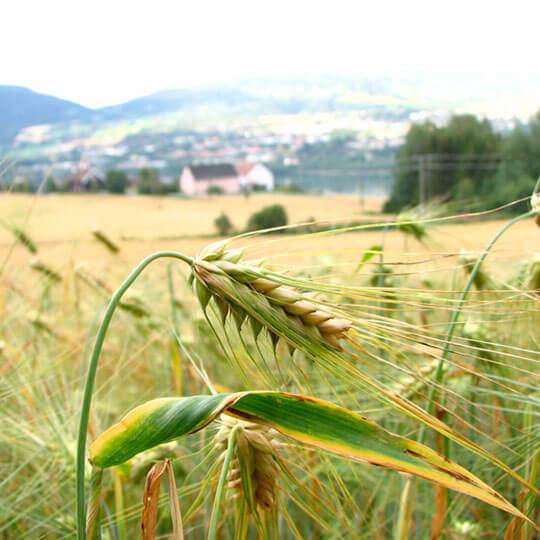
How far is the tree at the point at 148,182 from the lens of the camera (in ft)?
12.7

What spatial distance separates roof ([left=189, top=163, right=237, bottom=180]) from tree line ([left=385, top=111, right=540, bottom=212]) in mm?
1217

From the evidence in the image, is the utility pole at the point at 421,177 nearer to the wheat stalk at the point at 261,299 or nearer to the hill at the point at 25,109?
the hill at the point at 25,109

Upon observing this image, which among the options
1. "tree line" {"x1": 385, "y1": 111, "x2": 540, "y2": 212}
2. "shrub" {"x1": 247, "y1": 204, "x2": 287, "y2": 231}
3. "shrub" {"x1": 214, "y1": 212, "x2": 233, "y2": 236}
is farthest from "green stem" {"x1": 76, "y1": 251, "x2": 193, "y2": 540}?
"tree line" {"x1": 385, "y1": 111, "x2": 540, "y2": 212}

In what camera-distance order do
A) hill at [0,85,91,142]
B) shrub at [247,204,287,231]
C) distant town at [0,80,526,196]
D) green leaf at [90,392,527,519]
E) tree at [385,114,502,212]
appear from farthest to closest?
tree at [385,114,502,212], distant town at [0,80,526,196], shrub at [247,204,287,231], hill at [0,85,91,142], green leaf at [90,392,527,519]

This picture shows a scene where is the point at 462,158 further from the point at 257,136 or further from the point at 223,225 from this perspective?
the point at 223,225

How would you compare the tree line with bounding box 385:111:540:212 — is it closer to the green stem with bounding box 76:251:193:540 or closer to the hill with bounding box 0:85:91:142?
the hill with bounding box 0:85:91:142

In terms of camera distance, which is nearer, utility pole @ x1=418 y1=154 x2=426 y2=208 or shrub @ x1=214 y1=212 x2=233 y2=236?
shrub @ x1=214 y1=212 x2=233 y2=236

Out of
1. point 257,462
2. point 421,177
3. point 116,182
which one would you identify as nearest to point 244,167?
point 116,182

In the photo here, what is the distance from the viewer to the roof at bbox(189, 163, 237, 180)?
13.7ft

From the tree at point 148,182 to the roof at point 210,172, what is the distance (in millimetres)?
309

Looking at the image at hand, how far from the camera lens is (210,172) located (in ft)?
13.8

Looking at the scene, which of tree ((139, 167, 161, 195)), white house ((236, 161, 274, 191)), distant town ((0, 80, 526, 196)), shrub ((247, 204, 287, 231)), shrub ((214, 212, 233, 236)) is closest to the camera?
shrub ((247, 204, 287, 231))

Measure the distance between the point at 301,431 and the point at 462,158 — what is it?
4.18m

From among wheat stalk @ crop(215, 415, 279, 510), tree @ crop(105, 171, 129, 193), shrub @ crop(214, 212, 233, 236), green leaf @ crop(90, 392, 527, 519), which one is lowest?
shrub @ crop(214, 212, 233, 236)
